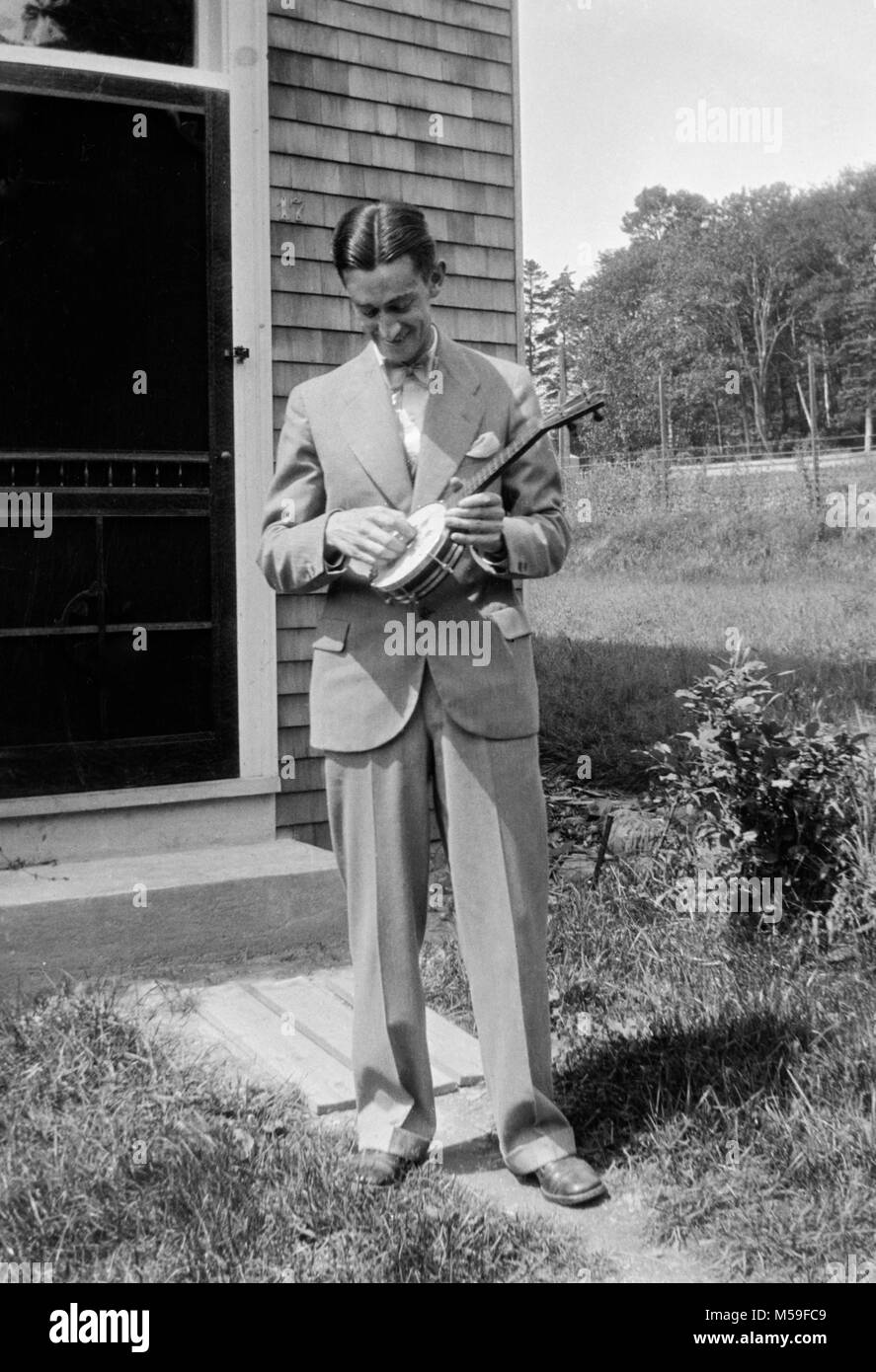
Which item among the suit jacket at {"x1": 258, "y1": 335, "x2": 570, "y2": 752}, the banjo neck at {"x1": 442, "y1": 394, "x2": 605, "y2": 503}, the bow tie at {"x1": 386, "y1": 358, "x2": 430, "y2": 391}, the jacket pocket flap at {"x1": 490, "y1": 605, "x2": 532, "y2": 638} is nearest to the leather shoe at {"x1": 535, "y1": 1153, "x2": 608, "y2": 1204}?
the suit jacket at {"x1": 258, "y1": 335, "x2": 570, "y2": 752}

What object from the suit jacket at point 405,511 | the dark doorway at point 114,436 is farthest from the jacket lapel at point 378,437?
the dark doorway at point 114,436

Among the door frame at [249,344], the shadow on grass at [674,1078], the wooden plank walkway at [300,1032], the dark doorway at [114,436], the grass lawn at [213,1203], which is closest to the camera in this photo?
the grass lawn at [213,1203]

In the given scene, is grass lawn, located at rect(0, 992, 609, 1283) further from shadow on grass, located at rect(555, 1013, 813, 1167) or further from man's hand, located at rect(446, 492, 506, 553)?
man's hand, located at rect(446, 492, 506, 553)

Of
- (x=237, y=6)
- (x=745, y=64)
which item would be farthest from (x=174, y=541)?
(x=745, y=64)

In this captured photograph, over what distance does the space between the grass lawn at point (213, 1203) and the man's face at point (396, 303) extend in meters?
1.68

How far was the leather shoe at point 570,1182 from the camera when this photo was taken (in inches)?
112

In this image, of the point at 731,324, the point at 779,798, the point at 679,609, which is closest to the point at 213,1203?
the point at 779,798

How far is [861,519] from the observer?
1898 cm

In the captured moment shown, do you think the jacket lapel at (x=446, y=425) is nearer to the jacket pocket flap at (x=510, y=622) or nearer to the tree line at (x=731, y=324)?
the jacket pocket flap at (x=510, y=622)

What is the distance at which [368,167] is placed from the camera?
548 centimetres

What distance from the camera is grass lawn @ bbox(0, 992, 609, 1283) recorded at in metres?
2.55
